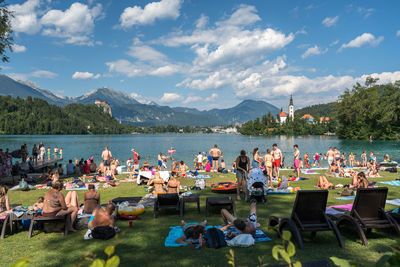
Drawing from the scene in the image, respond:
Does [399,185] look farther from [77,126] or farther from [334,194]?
[77,126]

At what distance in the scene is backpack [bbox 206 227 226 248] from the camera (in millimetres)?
5289

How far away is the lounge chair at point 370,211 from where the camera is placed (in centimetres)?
547

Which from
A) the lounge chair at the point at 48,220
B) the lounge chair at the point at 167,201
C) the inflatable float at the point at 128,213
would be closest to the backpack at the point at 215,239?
the lounge chair at the point at 167,201

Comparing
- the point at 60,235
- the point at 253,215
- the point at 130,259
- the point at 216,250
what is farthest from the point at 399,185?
the point at 60,235

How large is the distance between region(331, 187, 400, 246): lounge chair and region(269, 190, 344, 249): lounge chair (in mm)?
577

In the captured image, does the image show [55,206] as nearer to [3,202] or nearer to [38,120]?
[3,202]

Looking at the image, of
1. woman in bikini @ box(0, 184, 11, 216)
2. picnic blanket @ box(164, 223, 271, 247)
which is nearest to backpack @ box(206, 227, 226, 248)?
picnic blanket @ box(164, 223, 271, 247)

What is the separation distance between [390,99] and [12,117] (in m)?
169

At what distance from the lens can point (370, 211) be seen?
222 inches

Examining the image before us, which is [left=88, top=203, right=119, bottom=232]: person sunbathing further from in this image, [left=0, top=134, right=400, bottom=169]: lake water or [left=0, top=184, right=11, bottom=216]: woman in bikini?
[left=0, top=134, right=400, bottom=169]: lake water

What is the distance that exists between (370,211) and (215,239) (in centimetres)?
333

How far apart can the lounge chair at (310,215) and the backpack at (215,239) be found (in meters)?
1.16

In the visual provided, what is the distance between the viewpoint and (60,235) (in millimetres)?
6246

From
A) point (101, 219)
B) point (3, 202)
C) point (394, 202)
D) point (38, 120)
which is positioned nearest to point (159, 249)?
point (101, 219)
